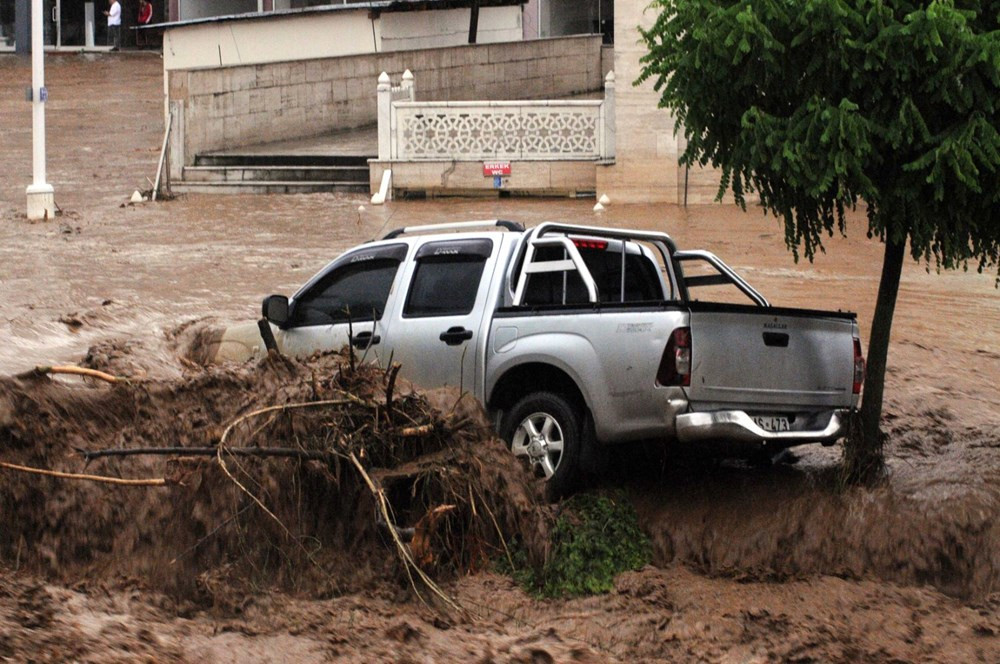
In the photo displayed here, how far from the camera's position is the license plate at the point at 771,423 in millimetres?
8461

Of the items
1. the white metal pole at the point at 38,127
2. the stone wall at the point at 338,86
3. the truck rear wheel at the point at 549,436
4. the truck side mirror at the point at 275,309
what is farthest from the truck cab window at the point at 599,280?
the stone wall at the point at 338,86

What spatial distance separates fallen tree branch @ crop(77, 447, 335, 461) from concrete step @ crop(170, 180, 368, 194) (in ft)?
55.9

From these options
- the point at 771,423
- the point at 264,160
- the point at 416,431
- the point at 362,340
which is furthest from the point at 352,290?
the point at 264,160

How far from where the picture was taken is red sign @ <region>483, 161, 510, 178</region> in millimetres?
24266

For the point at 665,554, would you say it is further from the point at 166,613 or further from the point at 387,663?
the point at 166,613

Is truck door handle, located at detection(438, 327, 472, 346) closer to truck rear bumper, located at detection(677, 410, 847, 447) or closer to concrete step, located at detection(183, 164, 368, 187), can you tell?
truck rear bumper, located at detection(677, 410, 847, 447)

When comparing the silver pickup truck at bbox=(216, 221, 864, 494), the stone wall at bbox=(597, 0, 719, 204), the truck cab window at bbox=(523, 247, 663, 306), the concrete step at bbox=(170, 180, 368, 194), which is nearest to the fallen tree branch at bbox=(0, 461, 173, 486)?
the silver pickup truck at bbox=(216, 221, 864, 494)

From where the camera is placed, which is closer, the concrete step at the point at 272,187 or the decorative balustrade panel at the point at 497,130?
the decorative balustrade panel at the point at 497,130

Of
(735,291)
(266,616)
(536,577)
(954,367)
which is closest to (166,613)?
(266,616)

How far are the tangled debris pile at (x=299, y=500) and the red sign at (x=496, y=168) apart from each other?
15752 millimetres

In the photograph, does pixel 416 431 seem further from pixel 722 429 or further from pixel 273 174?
pixel 273 174

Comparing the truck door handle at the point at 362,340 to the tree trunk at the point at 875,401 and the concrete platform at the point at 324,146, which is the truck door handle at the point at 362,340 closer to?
the tree trunk at the point at 875,401

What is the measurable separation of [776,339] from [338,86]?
2316 cm

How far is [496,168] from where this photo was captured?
2428cm
